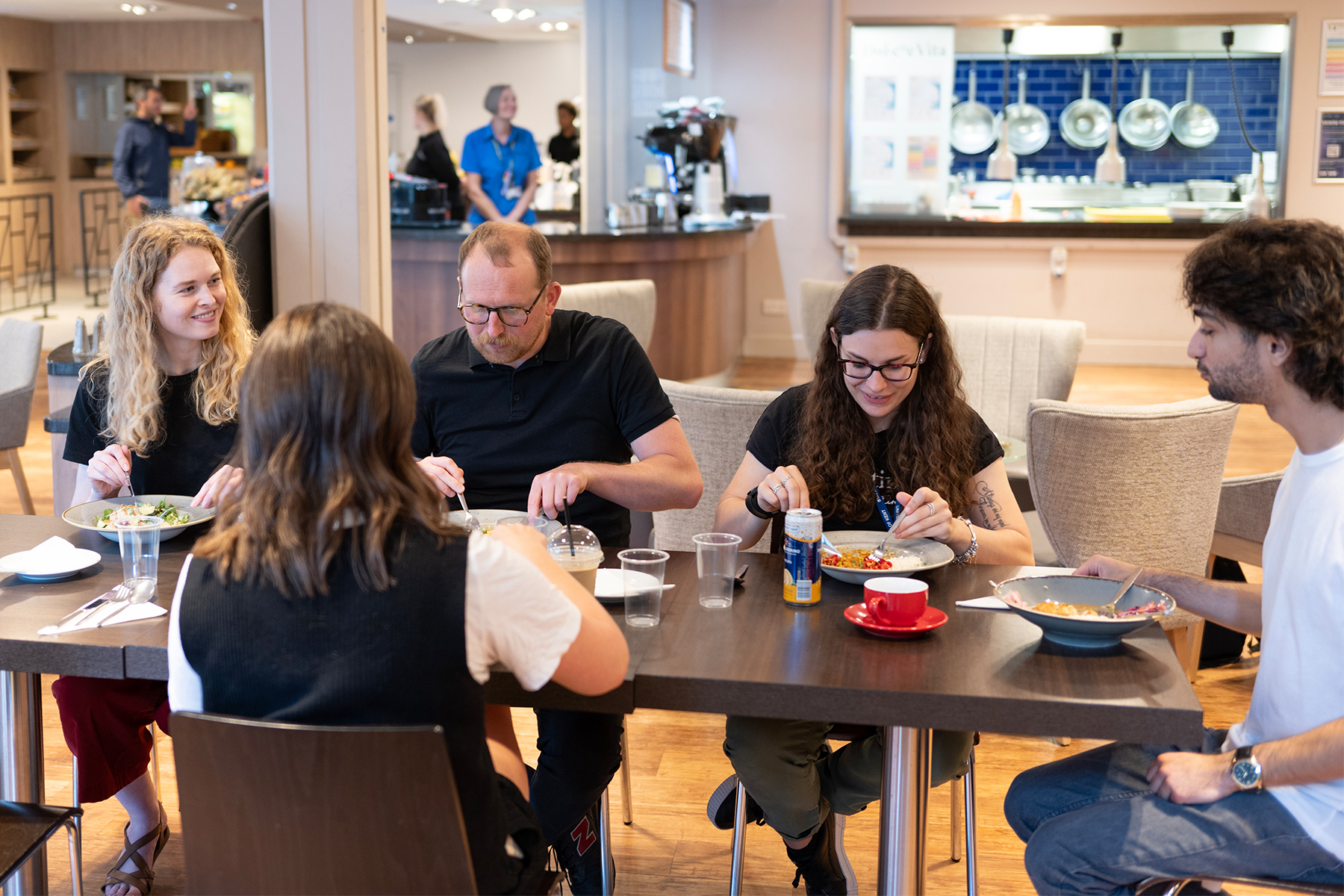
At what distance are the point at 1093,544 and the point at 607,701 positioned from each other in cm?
156

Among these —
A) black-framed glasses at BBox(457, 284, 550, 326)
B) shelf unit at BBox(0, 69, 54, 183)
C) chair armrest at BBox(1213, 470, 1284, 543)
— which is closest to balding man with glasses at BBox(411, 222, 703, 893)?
black-framed glasses at BBox(457, 284, 550, 326)

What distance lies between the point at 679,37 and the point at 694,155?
86cm

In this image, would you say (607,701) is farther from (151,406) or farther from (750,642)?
(151,406)

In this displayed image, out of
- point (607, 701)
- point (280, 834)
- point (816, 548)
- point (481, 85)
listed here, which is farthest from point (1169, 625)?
point (481, 85)

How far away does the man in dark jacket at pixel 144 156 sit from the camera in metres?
9.47

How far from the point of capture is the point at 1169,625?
8.74 ft

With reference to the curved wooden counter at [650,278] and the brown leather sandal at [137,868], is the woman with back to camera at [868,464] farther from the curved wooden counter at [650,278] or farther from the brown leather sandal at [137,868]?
the curved wooden counter at [650,278]

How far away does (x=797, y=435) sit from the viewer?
2213 millimetres

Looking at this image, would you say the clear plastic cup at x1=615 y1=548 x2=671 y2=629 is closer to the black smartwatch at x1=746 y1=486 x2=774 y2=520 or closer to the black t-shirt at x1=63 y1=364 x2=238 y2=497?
the black smartwatch at x1=746 y1=486 x2=774 y2=520

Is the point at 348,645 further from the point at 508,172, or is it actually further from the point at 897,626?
the point at 508,172

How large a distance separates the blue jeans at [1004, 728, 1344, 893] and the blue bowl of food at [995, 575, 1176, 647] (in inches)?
8.1

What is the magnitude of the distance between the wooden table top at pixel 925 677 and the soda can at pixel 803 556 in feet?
0.11

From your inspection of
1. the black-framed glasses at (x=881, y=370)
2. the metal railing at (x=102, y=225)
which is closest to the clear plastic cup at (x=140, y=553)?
the black-framed glasses at (x=881, y=370)

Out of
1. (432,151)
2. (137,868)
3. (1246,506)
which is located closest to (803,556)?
(137,868)
